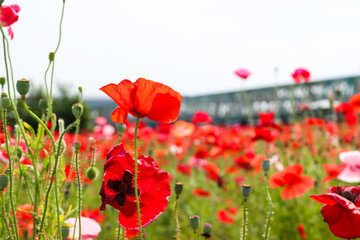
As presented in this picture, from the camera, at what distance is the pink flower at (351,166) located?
153cm

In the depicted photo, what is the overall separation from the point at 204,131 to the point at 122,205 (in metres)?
3.24

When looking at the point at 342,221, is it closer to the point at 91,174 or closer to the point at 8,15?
the point at 91,174

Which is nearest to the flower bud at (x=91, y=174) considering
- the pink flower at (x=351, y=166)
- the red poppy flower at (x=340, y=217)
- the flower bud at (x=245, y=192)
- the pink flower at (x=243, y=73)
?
the flower bud at (x=245, y=192)

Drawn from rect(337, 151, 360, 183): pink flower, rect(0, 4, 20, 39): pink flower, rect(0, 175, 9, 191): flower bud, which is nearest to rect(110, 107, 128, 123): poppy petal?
rect(0, 175, 9, 191): flower bud

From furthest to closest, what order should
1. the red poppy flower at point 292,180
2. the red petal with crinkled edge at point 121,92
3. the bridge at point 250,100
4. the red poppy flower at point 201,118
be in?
the bridge at point 250,100, the red poppy flower at point 201,118, the red poppy flower at point 292,180, the red petal with crinkled edge at point 121,92

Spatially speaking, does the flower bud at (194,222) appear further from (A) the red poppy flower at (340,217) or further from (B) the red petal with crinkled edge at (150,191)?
(A) the red poppy flower at (340,217)

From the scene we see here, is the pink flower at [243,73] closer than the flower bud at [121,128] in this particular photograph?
No

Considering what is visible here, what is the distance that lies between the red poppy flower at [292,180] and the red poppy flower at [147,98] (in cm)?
131

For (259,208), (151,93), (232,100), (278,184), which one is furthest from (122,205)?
(232,100)

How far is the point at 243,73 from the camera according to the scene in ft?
10.1

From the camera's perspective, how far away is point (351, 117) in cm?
362

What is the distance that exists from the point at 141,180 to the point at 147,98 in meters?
0.18

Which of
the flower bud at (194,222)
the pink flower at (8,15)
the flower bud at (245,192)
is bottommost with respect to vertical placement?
the flower bud at (194,222)

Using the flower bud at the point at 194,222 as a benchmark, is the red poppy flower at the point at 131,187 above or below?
above
